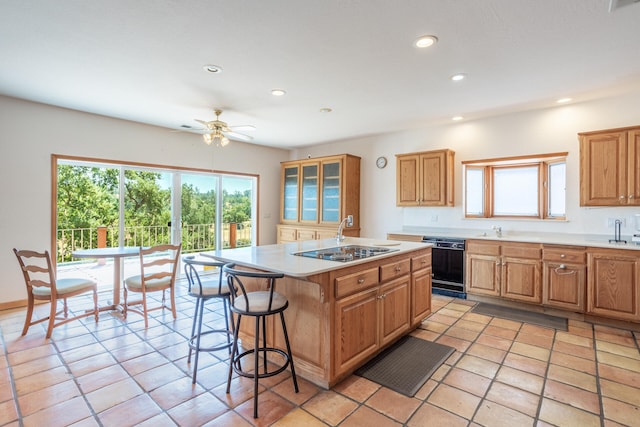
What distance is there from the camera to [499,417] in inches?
74.1

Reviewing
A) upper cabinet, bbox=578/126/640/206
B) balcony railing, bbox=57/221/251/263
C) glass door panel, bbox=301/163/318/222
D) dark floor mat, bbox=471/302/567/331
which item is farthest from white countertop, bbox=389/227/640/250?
balcony railing, bbox=57/221/251/263

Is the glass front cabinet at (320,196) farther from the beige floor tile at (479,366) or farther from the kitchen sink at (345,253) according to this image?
the beige floor tile at (479,366)

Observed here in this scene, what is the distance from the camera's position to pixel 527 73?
299 centimetres

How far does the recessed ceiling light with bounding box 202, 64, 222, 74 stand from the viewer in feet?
9.32

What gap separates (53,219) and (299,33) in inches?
158

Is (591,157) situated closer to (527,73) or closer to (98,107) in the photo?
(527,73)

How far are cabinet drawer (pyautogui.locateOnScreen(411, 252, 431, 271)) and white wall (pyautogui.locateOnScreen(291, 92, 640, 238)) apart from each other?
183cm

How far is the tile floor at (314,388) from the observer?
1.87m

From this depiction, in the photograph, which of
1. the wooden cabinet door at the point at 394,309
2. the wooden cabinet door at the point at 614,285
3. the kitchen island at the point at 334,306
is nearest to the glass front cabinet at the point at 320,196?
the wooden cabinet door at the point at 394,309

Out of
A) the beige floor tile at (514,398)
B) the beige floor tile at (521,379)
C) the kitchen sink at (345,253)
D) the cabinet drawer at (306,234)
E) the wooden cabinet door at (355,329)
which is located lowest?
the beige floor tile at (514,398)

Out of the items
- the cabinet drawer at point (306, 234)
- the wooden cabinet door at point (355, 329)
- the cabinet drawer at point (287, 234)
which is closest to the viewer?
the wooden cabinet door at point (355, 329)

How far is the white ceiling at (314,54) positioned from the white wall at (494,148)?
266mm

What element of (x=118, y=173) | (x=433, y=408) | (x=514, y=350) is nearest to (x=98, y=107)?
(x=118, y=173)

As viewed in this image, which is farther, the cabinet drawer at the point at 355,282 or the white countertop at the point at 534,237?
the white countertop at the point at 534,237
